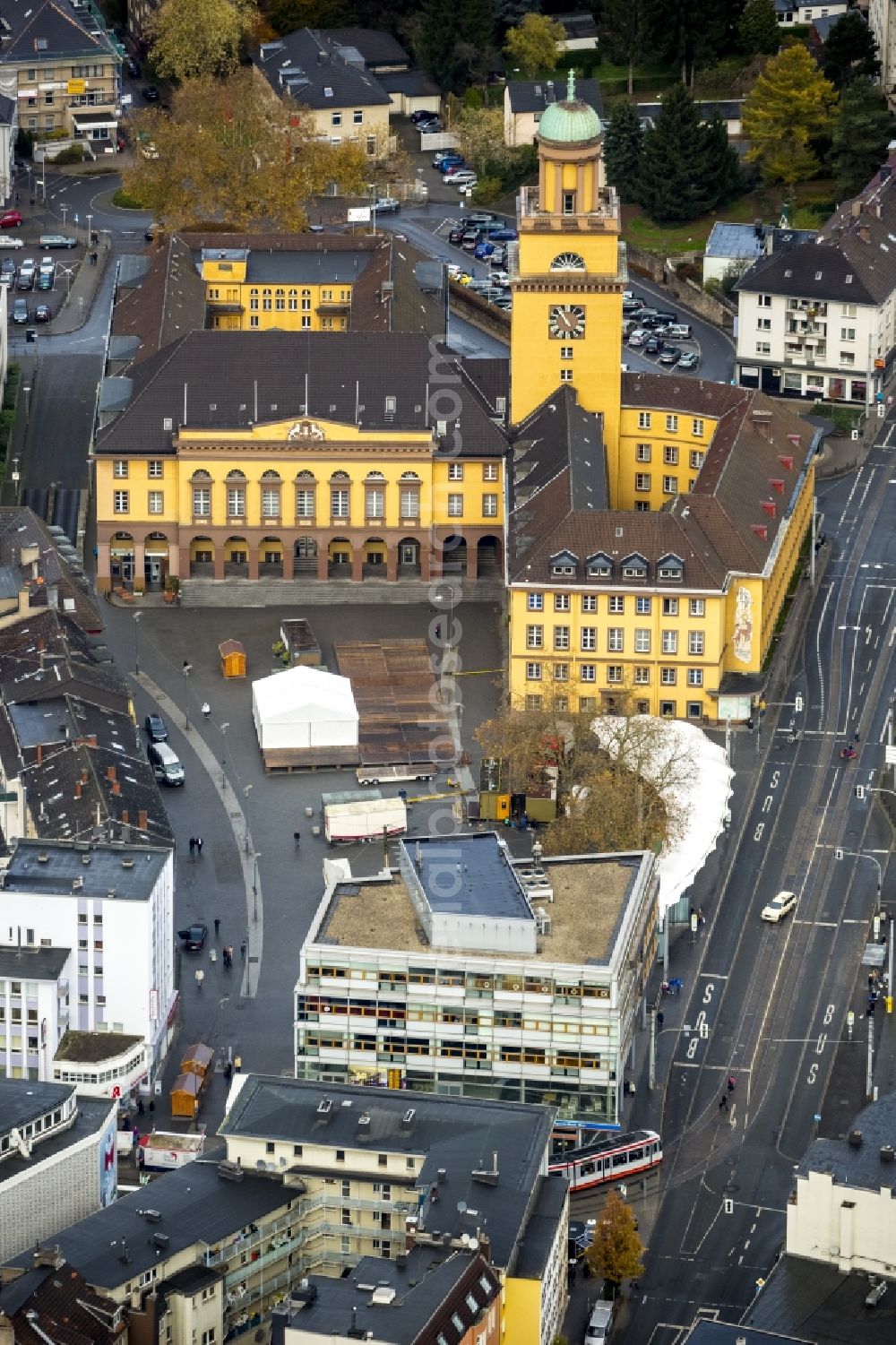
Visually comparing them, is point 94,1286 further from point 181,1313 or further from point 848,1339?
point 848,1339

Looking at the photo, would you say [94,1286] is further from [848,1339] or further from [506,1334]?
[848,1339]

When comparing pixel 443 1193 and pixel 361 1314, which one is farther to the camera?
pixel 443 1193

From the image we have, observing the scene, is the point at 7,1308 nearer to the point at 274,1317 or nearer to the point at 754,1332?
the point at 274,1317

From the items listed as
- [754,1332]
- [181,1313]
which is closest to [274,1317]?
[181,1313]

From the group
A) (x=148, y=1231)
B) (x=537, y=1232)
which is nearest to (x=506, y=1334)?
(x=537, y=1232)

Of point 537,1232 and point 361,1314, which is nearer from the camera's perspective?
point 361,1314
